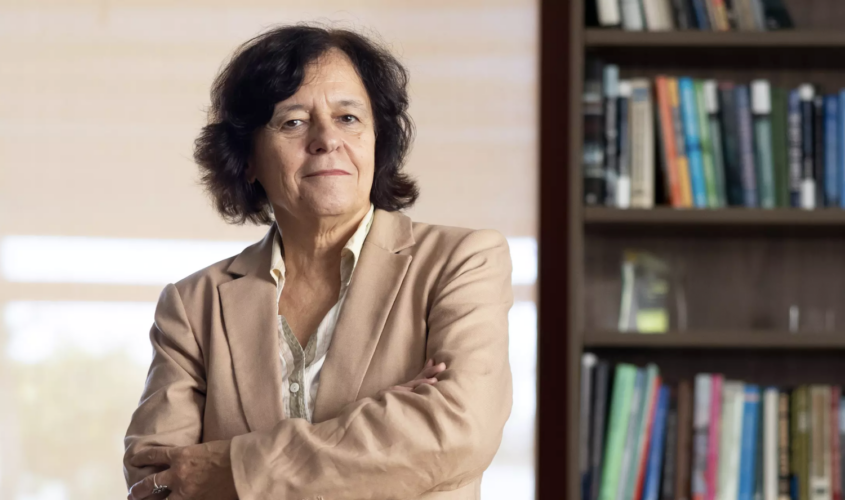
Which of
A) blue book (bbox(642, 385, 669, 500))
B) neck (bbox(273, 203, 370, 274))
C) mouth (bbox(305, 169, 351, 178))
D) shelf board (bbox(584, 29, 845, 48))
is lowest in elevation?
blue book (bbox(642, 385, 669, 500))

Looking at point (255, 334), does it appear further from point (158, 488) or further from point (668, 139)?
point (668, 139)

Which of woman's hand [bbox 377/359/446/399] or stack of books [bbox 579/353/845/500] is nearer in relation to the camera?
woman's hand [bbox 377/359/446/399]

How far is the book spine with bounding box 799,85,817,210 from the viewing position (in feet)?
7.97

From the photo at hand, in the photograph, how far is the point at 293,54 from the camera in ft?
5.92

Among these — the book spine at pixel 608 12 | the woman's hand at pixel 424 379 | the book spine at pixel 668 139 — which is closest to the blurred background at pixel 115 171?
the book spine at pixel 608 12

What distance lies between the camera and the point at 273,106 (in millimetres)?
1805

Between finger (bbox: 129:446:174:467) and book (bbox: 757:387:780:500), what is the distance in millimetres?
1513

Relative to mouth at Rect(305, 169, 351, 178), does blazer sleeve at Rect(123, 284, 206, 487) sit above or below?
below

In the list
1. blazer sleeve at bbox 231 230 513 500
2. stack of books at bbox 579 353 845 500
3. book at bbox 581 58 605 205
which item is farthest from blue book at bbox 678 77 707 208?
blazer sleeve at bbox 231 230 513 500

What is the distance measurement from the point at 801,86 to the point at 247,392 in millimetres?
1720

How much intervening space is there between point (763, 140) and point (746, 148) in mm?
52

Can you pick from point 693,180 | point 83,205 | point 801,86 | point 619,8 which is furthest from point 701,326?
point 83,205

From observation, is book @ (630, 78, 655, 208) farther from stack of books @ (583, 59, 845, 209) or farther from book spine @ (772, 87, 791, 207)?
book spine @ (772, 87, 791, 207)

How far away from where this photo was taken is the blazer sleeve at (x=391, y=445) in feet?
4.94
